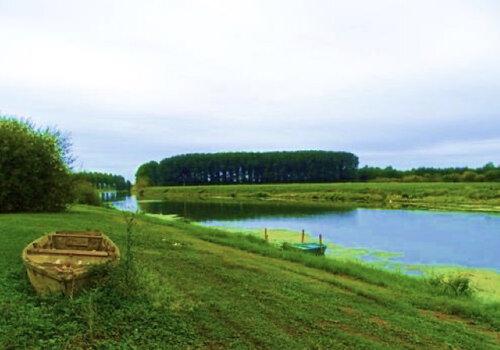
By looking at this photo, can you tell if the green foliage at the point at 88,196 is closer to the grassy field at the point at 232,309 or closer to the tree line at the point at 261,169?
the grassy field at the point at 232,309

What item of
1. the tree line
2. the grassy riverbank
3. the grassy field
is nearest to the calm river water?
the grassy field

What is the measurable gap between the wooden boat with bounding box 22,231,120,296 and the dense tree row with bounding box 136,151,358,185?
136 metres

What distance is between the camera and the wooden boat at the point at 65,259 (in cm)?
845

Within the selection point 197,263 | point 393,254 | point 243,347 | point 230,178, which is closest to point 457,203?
point 393,254

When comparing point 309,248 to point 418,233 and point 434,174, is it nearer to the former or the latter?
point 418,233

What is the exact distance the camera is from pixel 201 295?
10055 millimetres

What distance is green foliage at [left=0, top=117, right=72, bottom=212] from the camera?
23000mm

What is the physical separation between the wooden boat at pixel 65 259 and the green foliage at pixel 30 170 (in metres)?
12.2

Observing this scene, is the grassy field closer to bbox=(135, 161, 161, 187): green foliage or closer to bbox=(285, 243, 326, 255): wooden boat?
bbox=(285, 243, 326, 255): wooden boat

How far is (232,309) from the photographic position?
941 centimetres

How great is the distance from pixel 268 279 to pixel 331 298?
1.65m

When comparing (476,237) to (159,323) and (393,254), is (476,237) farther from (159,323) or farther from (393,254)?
(159,323)

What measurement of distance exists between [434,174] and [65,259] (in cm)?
11209

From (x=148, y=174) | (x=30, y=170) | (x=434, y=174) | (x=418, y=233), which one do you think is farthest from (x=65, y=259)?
(x=148, y=174)
